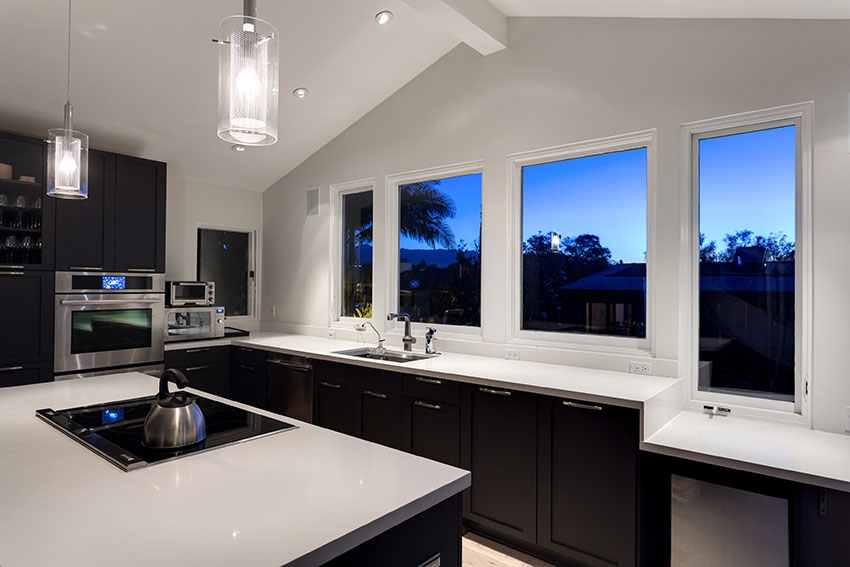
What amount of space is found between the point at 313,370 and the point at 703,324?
104 inches

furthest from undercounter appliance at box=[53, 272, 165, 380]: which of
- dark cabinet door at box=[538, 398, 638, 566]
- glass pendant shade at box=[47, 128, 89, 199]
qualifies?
dark cabinet door at box=[538, 398, 638, 566]

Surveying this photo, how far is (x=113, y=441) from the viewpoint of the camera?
157 cm

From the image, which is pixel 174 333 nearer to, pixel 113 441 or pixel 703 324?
pixel 113 441

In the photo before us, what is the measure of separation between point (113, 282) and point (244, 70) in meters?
3.22

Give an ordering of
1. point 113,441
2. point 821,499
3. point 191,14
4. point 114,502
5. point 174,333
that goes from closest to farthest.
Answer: point 114,502, point 113,441, point 821,499, point 191,14, point 174,333

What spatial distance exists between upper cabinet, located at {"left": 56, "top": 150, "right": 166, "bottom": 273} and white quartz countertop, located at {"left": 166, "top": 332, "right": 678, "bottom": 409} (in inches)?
53.4

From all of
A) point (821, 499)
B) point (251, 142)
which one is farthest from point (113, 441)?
point (821, 499)

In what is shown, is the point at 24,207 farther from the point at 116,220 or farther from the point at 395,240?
the point at 395,240

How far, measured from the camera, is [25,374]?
3393mm

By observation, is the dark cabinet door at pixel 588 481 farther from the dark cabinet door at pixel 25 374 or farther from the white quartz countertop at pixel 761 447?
the dark cabinet door at pixel 25 374

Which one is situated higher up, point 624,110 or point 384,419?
point 624,110

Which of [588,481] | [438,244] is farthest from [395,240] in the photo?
[588,481]

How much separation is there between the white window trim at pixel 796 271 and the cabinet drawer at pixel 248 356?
10.4ft

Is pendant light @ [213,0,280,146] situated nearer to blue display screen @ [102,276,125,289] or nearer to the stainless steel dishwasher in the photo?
the stainless steel dishwasher
